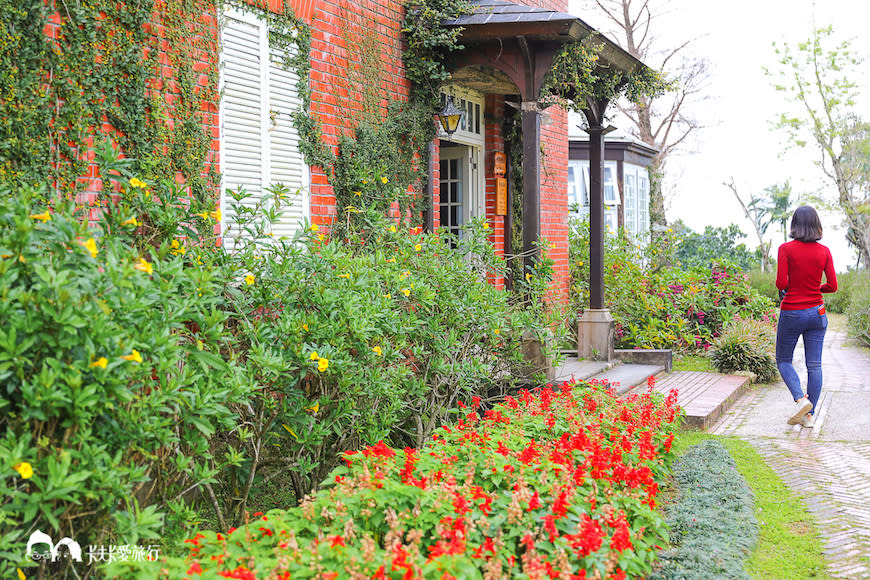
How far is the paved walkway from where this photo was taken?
4477 millimetres

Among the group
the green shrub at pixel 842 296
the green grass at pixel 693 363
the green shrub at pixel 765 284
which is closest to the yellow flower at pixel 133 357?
the green grass at pixel 693 363

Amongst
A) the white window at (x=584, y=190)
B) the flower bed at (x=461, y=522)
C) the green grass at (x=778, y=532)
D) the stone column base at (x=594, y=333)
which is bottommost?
the green grass at (x=778, y=532)

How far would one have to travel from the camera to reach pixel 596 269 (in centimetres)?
1046

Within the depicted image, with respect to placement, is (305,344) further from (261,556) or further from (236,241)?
(261,556)

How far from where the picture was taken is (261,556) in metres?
2.81

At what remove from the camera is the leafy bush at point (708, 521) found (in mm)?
3777

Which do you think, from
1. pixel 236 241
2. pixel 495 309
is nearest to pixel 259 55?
pixel 236 241

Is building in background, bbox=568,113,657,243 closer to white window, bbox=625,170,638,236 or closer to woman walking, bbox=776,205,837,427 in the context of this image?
white window, bbox=625,170,638,236

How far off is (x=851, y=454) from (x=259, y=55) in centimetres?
572

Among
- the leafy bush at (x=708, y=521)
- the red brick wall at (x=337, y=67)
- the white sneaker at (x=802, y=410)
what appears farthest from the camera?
the white sneaker at (x=802, y=410)

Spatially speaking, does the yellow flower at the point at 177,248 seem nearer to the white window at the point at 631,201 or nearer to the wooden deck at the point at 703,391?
the wooden deck at the point at 703,391

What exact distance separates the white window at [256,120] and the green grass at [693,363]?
6.41 meters

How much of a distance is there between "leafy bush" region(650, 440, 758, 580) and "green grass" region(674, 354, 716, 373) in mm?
4839

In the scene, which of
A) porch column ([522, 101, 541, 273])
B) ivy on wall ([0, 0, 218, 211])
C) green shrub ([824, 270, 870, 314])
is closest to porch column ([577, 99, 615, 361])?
porch column ([522, 101, 541, 273])
